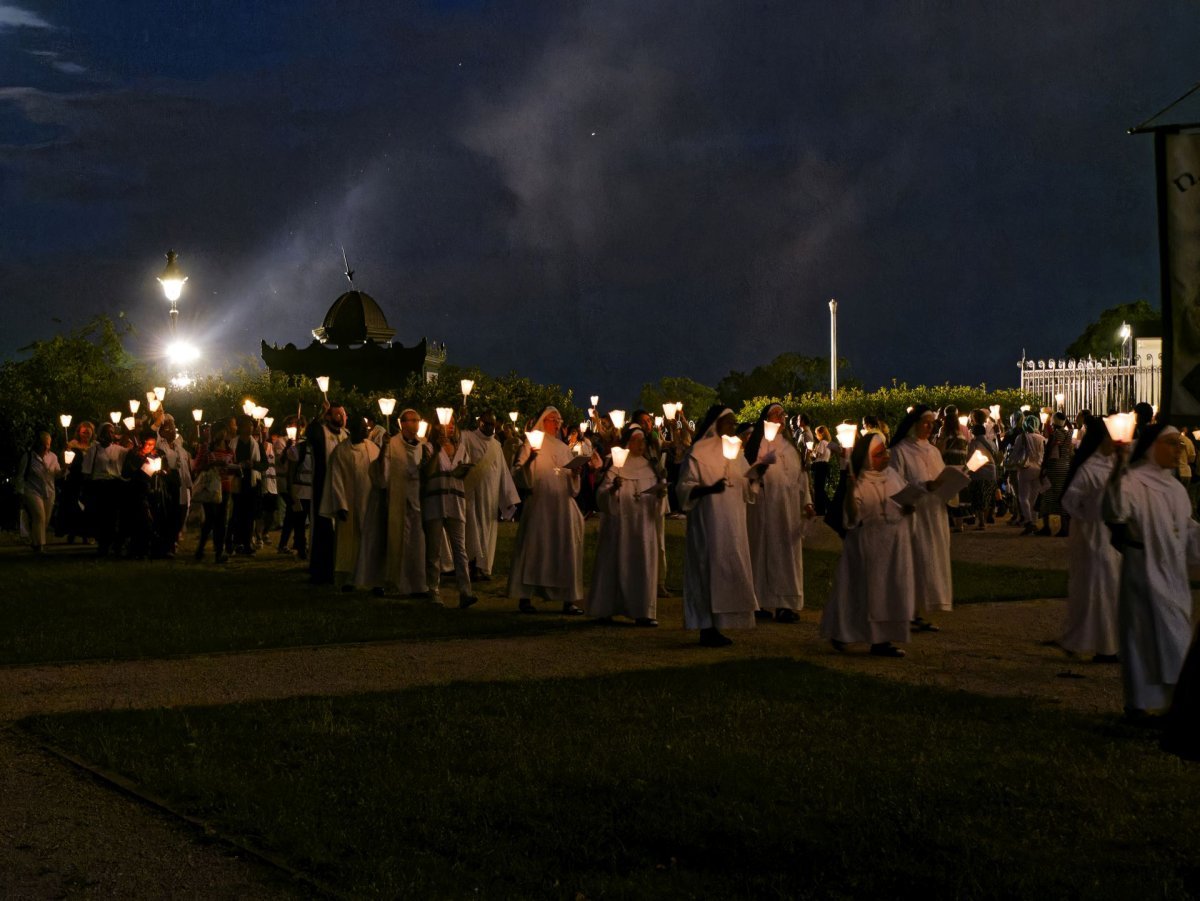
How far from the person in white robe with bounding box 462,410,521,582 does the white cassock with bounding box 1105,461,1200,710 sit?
11.7 metres

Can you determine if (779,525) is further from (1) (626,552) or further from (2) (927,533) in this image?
(1) (626,552)

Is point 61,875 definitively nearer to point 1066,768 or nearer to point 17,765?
point 17,765

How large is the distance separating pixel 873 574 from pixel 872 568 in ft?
0.17

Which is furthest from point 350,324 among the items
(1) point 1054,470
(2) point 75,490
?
(1) point 1054,470

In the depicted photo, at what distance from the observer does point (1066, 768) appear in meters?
8.87

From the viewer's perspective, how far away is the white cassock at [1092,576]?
13.0 meters

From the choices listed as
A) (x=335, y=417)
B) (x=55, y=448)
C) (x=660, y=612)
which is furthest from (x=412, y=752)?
(x=55, y=448)

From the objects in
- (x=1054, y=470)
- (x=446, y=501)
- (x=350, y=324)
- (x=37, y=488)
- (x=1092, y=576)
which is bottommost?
(x=1092, y=576)

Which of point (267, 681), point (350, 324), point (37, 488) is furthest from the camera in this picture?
point (350, 324)

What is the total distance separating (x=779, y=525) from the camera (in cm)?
1691

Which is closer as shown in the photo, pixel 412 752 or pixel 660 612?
pixel 412 752

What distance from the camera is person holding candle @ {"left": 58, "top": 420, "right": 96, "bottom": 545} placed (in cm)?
2783

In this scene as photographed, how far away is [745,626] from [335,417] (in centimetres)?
878

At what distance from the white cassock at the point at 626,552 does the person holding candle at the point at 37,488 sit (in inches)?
507
